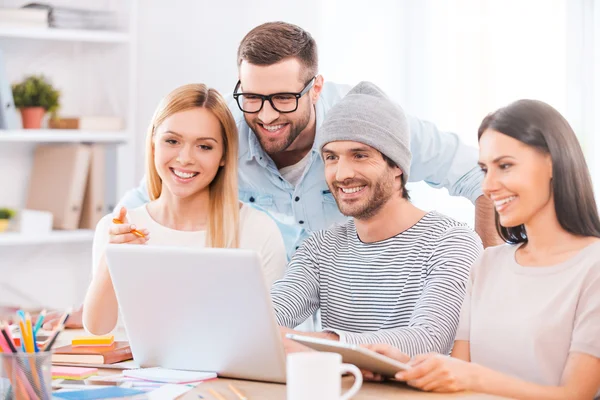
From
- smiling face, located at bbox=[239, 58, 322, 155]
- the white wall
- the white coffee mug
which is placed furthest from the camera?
the white wall

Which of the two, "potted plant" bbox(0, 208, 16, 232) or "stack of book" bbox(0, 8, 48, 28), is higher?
"stack of book" bbox(0, 8, 48, 28)

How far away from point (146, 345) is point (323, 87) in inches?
52.9

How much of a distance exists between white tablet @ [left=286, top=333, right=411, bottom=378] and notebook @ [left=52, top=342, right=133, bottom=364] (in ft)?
1.53

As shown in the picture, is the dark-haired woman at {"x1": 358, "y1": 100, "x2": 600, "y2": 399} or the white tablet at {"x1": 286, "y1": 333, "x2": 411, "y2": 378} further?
the dark-haired woman at {"x1": 358, "y1": 100, "x2": 600, "y2": 399}

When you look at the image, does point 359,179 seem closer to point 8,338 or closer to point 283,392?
point 283,392

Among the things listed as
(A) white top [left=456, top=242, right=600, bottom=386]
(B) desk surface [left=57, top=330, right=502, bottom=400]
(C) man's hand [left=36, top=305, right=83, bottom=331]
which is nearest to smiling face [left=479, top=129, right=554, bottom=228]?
(A) white top [left=456, top=242, right=600, bottom=386]

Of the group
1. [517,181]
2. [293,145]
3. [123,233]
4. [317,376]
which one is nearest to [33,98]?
[293,145]

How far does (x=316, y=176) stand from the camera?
2662mm

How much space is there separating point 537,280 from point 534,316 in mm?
76

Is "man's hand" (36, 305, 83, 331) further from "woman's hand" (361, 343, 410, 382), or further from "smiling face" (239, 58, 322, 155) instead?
"woman's hand" (361, 343, 410, 382)

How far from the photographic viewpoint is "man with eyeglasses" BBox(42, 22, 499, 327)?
245 centimetres

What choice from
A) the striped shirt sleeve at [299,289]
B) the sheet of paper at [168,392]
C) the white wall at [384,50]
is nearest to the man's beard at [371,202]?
the striped shirt sleeve at [299,289]

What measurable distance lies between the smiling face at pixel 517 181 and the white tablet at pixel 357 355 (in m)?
0.38

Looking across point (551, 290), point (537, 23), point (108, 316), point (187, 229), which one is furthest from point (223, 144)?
point (537, 23)
